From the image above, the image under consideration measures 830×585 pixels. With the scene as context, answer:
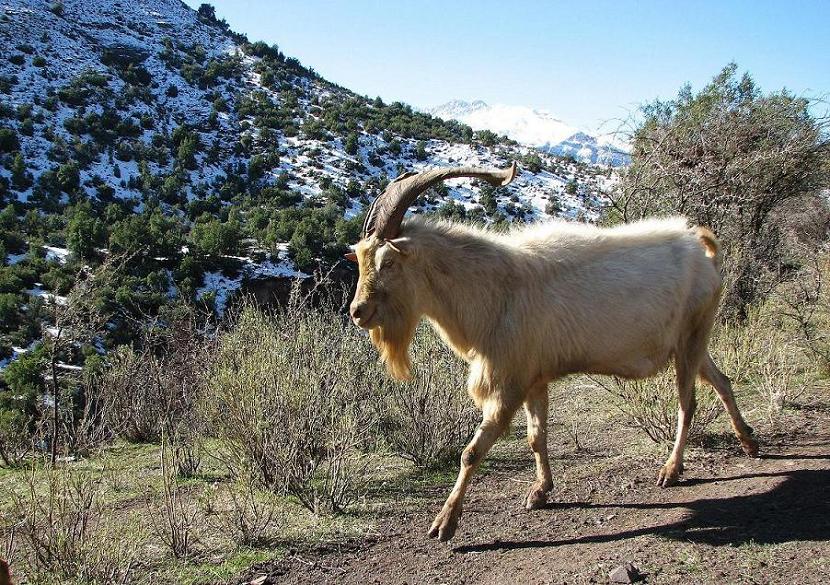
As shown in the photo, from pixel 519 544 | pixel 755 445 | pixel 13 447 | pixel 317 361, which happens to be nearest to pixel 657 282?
pixel 755 445

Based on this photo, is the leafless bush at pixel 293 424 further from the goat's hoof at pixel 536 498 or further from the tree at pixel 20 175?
the tree at pixel 20 175

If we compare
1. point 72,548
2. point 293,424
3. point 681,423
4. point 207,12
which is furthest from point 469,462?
point 207,12

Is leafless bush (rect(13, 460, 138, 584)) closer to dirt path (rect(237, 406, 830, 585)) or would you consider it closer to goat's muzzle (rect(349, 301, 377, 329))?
dirt path (rect(237, 406, 830, 585))

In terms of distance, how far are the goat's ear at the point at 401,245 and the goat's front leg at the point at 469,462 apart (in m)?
1.12

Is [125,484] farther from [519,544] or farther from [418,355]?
[519,544]

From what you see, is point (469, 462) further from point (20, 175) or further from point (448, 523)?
point (20, 175)

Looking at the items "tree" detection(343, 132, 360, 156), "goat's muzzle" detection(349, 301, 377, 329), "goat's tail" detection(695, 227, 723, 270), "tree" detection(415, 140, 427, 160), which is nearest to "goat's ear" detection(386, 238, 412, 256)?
"goat's muzzle" detection(349, 301, 377, 329)

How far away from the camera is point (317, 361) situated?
5.50 metres

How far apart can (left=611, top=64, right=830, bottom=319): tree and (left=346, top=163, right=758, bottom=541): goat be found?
3312 mm

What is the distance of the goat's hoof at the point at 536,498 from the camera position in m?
4.48

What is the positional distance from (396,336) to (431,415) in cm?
171

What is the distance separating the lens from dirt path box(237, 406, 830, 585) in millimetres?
3322

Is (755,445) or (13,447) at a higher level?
(755,445)

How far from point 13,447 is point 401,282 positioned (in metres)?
6.75
